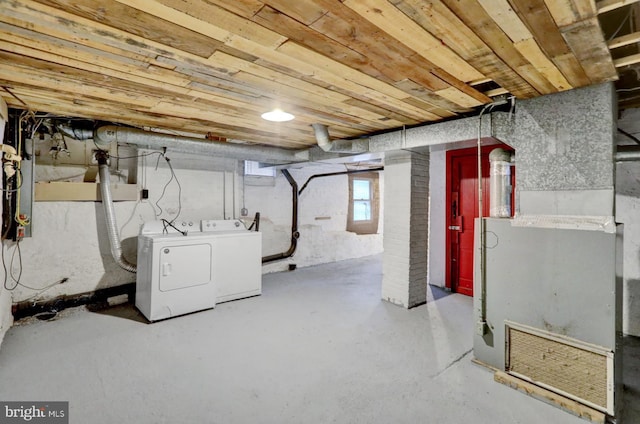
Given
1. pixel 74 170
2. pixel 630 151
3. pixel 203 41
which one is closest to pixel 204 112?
pixel 203 41

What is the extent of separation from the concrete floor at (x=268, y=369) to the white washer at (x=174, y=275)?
0.16 m

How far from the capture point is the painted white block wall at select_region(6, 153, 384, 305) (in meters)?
3.56

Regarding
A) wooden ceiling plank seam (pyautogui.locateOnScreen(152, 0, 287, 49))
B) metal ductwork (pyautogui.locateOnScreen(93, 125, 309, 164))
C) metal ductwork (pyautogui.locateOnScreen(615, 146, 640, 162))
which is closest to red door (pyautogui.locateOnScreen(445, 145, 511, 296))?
metal ductwork (pyautogui.locateOnScreen(615, 146, 640, 162))

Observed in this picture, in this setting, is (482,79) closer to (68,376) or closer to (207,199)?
(68,376)

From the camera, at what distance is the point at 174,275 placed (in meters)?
3.42

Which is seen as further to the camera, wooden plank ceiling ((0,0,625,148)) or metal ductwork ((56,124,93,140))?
metal ductwork ((56,124,93,140))

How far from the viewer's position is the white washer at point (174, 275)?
10.8ft

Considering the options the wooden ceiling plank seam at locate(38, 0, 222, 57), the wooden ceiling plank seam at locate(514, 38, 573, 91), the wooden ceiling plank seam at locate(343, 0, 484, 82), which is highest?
the wooden ceiling plank seam at locate(514, 38, 573, 91)

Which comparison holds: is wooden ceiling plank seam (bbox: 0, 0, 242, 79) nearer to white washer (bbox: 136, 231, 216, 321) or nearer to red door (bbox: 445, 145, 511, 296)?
white washer (bbox: 136, 231, 216, 321)

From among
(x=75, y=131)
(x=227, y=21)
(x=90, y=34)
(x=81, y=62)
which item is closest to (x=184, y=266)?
(x=75, y=131)

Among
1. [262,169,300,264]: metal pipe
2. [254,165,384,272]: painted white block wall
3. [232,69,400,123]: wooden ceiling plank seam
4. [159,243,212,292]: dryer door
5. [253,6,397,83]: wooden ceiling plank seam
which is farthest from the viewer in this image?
[262,169,300,264]: metal pipe

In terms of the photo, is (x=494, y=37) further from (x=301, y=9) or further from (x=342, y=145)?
(x=342, y=145)

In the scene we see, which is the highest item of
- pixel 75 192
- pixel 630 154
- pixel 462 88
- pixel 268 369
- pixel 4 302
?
pixel 462 88

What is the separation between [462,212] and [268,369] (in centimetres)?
334
